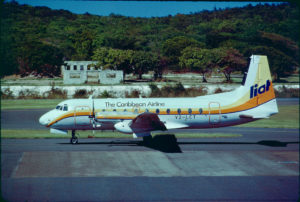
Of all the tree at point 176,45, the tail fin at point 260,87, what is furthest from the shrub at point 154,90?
the tail fin at point 260,87

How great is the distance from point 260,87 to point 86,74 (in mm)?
15990

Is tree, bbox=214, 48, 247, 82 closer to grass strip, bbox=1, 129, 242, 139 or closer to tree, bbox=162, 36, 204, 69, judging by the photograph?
tree, bbox=162, 36, 204, 69

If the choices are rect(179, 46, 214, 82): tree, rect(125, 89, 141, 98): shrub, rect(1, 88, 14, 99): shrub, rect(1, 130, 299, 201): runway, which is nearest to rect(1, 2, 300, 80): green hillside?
rect(179, 46, 214, 82): tree

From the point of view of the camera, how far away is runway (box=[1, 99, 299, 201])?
15.2 metres

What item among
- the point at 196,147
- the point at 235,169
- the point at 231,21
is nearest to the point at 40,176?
the point at 235,169

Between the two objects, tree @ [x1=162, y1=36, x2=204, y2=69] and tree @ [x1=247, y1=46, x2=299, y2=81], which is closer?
tree @ [x1=247, y1=46, x2=299, y2=81]

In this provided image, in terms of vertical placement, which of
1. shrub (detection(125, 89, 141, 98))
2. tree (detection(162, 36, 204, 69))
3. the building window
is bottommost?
shrub (detection(125, 89, 141, 98))

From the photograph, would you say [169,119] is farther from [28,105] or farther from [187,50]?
[28,105]

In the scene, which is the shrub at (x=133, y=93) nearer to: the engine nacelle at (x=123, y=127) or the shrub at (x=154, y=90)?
the shrub at (x=154, y=90)

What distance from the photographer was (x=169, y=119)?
88.7ft

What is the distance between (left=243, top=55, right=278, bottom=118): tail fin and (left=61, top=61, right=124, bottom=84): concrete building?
40.0 feet

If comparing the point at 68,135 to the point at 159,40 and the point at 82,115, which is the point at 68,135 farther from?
the point at 159,40

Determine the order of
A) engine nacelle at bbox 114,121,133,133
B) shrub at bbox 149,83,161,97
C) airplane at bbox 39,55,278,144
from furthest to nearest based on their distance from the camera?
shrub at bbox 149,83,161,97 → airplane at bbox 39,55,278,144 → engine nacelle at bbox 114,121,133,133

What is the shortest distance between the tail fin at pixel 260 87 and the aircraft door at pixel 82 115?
43.4ft
